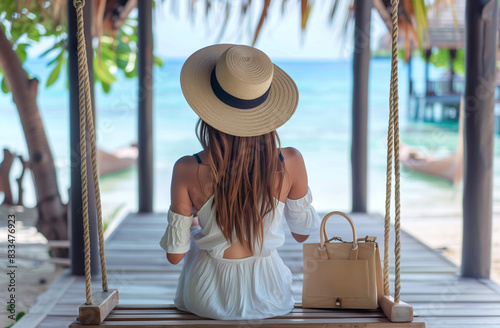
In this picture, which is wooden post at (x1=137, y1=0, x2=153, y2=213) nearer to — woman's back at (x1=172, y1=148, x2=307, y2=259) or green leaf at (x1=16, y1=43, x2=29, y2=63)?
green leaf at (x1=16, y1=43, x2=29, y2=63)

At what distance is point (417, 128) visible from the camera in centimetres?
1889

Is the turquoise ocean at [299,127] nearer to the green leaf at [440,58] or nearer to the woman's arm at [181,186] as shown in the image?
the green leaf at [440,58]

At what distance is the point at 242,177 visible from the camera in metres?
1.66

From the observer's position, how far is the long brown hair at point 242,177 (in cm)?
164

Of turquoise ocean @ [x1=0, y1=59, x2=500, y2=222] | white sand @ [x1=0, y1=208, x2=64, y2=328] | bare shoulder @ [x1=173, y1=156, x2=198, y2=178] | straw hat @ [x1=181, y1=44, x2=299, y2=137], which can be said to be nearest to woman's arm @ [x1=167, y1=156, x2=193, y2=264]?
bare shoulder @ [x1=173, y1=156, x2=198, y2=178]

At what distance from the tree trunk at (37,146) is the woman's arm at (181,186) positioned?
1857 millimetres

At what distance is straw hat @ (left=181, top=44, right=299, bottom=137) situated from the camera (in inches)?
64.3

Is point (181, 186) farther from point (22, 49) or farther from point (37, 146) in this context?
point (22, 49)

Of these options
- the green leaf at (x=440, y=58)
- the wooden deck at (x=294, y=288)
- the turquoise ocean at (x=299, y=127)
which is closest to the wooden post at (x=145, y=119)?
the wooden deck at (x=294, y=288)

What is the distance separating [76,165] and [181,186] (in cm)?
105

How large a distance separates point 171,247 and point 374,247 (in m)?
0.62

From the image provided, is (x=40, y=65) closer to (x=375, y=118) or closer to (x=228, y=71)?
(x=375, y=118)

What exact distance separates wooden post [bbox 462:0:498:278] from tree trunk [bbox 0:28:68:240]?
225 cm

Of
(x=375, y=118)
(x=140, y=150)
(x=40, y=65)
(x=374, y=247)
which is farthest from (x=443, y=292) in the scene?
(x=40, y=65)
